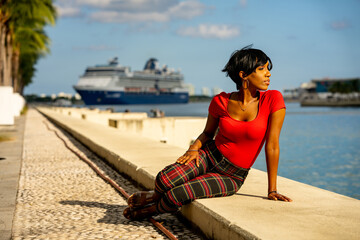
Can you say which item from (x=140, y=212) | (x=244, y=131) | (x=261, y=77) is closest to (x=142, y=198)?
(x=140, y=212)

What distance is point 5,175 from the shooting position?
6449 mm

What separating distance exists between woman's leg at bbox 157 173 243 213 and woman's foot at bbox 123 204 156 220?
107 mm

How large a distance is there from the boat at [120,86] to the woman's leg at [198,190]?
→ 95.1m

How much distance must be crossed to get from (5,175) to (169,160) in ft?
7.83

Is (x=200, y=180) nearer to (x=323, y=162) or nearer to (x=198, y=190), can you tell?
(x=198, y=190)

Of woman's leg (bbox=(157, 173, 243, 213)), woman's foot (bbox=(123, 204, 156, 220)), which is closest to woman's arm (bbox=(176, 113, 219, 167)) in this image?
woman's leg (bbox=(157, 173, 243, 213))

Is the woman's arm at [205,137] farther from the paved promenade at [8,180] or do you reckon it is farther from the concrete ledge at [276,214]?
the paved promenade at [8,180]

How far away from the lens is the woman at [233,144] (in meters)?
3.44

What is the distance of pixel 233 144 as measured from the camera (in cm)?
351

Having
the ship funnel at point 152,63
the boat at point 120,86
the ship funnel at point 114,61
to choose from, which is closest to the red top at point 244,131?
the boat at point 120,86

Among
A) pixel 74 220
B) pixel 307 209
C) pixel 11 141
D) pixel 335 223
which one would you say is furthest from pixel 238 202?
pixel 11 141

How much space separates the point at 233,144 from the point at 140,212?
98 centimetres

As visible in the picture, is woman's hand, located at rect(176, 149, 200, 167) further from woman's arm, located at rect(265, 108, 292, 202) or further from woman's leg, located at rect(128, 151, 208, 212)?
woman's arm, located at rect(265, 108, 292, 202)

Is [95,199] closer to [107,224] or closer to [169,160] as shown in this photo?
[107,224]
